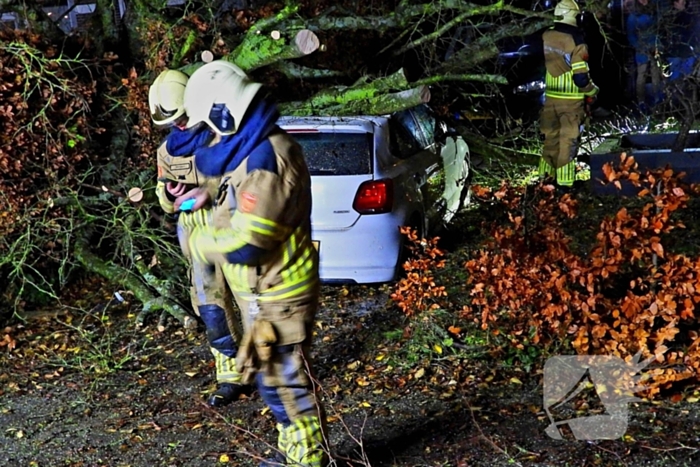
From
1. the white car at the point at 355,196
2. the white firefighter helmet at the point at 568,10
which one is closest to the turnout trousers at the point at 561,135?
the white firefighter helmet at the point at 568,10

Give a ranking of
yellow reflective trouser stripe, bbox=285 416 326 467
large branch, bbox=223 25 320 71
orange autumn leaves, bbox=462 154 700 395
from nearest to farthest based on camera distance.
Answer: yellow reflective trouser stripe, bbox=285 416 326 467 < orange autumn leaves, bbox=462 154 700 395 < large branch, bbox=223 25 320 71

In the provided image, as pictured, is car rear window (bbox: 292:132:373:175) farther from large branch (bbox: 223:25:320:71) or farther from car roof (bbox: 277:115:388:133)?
large branch (bbox: 223:25:320:71)

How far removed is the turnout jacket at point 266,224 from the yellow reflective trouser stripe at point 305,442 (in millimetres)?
582

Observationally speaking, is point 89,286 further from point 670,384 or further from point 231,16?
point 670,384

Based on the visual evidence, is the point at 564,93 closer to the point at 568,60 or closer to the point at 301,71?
the point at 568,60

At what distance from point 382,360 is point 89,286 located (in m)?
3.86

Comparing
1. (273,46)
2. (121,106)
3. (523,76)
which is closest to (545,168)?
(273,46)

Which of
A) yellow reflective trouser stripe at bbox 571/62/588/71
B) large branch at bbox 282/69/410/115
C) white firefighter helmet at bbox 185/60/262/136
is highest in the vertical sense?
white firefighter helmet at bbox 185/60/262/136

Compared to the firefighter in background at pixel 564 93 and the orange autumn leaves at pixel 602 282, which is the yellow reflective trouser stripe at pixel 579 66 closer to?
the firefighter in background at pixel 564 93

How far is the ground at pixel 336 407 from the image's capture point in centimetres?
457

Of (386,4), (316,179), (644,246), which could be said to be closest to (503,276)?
(644,246)

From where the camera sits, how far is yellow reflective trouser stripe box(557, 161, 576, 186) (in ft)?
32.3

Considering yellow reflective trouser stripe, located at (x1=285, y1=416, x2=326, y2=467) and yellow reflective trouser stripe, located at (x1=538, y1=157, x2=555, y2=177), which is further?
yellow reflective trouser stripe, located at (x1=538, y1=157, x2=555, y2=177)

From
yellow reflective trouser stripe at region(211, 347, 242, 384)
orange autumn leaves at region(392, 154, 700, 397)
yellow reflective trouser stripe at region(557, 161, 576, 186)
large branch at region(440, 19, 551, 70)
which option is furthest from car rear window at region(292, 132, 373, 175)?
yellow reflective trouser stripe at region(557, 161, 576, 186)
